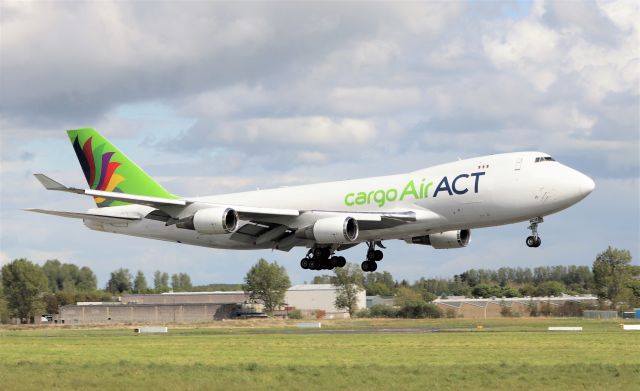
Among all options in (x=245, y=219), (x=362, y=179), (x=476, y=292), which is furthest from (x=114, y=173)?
(x=476, y=292)

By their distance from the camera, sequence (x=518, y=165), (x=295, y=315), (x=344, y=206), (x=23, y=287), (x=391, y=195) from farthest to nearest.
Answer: (x=23, y=287)
(x=295, y=315)
(x=344, y=206)
(x=391, y=195)
(x=518, y=165)

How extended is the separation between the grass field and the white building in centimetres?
7393

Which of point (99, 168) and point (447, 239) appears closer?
point (447, 239)

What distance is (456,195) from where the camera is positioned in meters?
54.9

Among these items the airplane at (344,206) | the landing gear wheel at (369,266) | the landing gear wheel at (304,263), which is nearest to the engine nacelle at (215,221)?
the airplane at (344,206)

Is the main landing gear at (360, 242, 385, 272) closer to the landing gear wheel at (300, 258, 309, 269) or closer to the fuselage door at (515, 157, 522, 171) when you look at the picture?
the landing gear wheel at (300, 258, 309, 269)

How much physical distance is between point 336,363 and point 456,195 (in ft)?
59.6

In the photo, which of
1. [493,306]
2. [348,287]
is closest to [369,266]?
[493,306]

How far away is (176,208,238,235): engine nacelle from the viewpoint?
57125 millimetres

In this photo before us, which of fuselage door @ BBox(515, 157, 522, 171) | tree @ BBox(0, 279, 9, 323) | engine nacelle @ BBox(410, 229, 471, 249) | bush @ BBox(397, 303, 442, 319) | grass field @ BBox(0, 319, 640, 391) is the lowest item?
grass field @ BBox(0, 319, 640, 391)

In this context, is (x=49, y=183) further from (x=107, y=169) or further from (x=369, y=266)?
(x=369, y=266)

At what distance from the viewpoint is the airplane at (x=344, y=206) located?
5362 cm

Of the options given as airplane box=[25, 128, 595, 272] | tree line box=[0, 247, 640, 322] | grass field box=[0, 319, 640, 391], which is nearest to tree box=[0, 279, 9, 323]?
tree line box=[0, 247, 640, 322]

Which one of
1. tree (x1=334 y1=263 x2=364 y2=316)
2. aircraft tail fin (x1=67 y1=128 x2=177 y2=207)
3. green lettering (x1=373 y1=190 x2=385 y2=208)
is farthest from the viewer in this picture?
tree (x1=334 y1=263 x2=364 y2=316)
